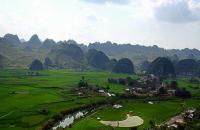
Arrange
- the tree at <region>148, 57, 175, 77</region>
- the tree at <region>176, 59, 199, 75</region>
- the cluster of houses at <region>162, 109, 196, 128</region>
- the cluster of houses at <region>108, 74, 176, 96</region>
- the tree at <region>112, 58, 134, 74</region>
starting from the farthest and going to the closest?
the tree at <region>176, 59, 199, 75</region>, the tree at <region>112, 58, 134, 74</region>, the tree at <region>148, 57, 175, 77</region>, the cluster of houses at <region>108, 74, 176, 96</region>, the cluster of houses at <region>162, 109, 196, 128</region>

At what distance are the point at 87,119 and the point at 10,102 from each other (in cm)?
2151

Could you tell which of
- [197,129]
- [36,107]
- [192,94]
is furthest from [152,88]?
[197,129]

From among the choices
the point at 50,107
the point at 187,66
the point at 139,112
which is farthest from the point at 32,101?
the point at 187,66

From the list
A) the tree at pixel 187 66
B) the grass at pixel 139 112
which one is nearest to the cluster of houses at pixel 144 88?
the grass at pixel 139 112

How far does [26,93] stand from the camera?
95.6m

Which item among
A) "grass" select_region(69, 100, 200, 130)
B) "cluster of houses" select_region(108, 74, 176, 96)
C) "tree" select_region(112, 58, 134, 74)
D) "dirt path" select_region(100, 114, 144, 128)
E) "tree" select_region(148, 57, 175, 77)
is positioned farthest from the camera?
"tree" select_region(112, 58, 134, 74)

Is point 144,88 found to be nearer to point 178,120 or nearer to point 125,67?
point 178,120

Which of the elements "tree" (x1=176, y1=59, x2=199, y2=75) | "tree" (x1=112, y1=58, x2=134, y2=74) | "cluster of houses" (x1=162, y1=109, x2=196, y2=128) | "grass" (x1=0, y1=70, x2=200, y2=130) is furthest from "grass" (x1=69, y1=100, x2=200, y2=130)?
"tree" (x1=176, y1=59, x2=199, y2=75)

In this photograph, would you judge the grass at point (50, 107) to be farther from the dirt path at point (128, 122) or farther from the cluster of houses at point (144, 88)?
the cluster of houses at point (144, 88)

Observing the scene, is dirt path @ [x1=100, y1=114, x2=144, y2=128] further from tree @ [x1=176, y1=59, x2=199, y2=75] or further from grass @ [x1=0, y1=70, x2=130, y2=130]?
tree @ [x1=176, y1=59, x2=199, y2=75]

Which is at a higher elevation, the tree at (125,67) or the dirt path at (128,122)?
the tree at (125,67)

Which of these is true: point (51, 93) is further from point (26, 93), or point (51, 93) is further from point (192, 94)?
point (192, 94)

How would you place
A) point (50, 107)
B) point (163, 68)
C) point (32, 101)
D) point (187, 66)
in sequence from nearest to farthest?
point (50, 107) → point (32, 101) → point (163, 68) → point (187, 66)

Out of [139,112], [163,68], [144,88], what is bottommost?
[139,112]
